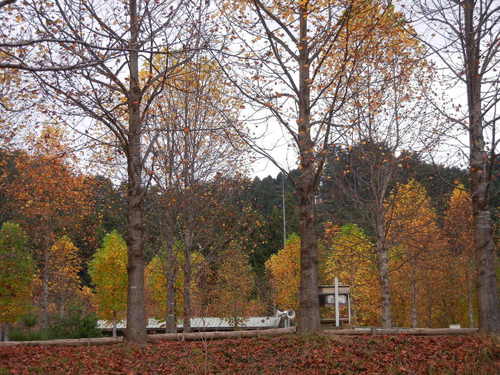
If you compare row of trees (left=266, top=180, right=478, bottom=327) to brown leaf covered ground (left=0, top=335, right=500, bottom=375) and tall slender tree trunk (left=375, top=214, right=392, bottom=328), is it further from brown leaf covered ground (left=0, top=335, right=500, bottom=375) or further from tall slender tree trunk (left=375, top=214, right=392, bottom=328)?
brown leaf covered ground (left=0, top=335, right=500, bottom=375)

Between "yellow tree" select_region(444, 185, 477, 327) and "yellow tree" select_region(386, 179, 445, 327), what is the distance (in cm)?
66

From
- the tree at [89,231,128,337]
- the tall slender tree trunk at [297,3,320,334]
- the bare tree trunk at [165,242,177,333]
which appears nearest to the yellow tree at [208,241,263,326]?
the bare tree trunk at [165,242,177,333]

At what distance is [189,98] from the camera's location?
16.5 metres

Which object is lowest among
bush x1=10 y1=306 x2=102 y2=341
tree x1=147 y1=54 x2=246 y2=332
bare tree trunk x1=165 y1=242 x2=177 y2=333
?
bush x1=10 y1=306 x2=102 y2=341

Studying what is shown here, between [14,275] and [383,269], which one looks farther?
[14,275]

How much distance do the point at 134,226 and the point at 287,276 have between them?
82.8ft

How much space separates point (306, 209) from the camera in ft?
34.3

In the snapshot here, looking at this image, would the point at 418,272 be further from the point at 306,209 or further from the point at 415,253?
the point at 306,209

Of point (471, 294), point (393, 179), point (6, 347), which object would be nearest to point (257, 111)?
point (6, 347)

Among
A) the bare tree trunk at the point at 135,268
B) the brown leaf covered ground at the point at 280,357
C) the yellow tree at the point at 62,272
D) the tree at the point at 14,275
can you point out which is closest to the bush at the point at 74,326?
the brown leaf covered ground at the point at 280,357

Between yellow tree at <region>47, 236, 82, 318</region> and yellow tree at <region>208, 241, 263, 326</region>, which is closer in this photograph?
yellow tree at <region>208, 241, 263, 326</region>

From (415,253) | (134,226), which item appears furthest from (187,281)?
(415,253)

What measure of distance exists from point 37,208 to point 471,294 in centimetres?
2302

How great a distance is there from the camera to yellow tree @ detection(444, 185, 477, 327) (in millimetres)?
24516
